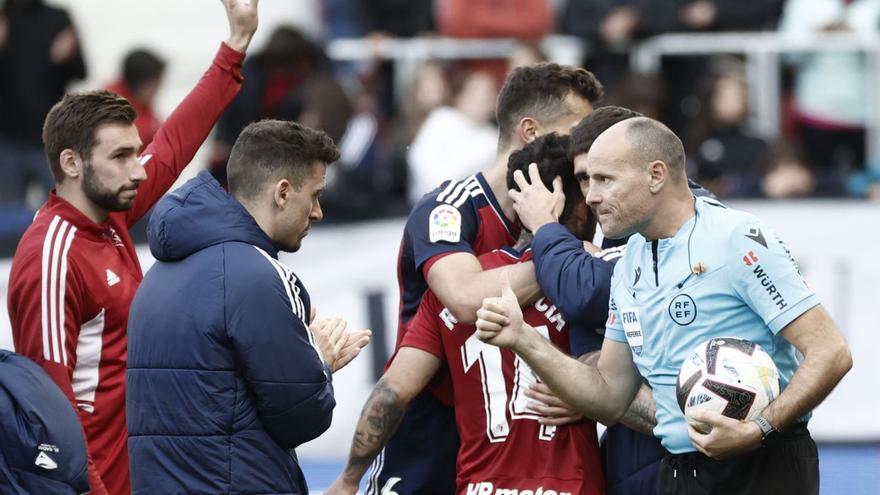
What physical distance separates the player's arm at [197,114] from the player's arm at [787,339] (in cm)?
286

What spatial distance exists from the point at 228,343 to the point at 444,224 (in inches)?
42.6

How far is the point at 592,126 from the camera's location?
587 centimetres

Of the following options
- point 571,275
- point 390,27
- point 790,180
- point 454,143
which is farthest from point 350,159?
point 571,275

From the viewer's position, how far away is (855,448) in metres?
11.5

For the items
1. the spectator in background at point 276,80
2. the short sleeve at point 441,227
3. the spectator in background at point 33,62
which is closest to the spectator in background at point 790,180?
the spectator in background at point 276,80

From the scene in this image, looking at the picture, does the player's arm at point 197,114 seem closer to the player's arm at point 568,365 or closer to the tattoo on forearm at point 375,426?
the tattoo on forearm at point 375,426

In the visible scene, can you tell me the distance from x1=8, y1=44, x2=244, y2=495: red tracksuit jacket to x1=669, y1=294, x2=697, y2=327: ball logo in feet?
7.55

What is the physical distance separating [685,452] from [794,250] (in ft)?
21.0

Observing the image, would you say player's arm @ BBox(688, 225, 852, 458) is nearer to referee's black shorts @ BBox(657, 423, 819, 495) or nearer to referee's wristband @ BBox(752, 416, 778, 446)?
referee's wristband @ BBox(752, 416, 778, 446)

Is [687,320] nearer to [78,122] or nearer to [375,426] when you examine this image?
[375,426]

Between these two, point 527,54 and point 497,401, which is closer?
point 497,401

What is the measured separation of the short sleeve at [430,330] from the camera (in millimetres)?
6082

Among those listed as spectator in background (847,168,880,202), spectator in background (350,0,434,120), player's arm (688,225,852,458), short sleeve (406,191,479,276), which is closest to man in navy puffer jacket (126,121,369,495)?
short sleeve (406,191,479,276)

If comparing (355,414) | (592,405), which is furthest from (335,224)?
(592,405)
